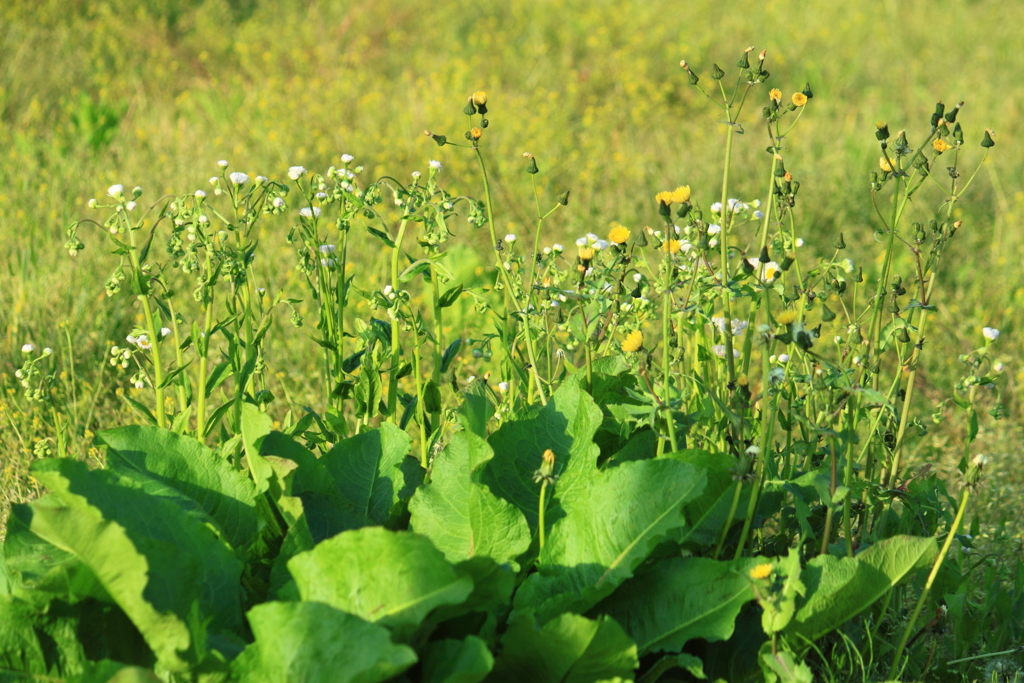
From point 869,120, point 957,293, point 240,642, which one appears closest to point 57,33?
point 869,120

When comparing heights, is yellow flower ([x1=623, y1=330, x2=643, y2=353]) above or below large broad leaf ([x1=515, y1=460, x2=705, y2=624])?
above

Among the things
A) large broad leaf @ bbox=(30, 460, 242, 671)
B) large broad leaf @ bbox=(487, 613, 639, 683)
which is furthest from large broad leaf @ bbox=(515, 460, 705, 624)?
large broad leaf @ bbox=(30, 460, 242, 671)

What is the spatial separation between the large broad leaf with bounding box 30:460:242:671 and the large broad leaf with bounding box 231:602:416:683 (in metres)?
0.10

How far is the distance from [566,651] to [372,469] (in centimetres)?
63

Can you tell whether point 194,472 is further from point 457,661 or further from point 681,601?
point 681,601

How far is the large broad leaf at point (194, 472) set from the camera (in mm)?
1675

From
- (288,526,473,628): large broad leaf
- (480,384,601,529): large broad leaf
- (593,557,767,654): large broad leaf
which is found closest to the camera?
(288,526,473,628): large broad leaf

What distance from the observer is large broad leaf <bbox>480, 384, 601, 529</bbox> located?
1.83 metres

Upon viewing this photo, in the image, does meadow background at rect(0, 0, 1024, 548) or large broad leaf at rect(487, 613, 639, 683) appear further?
meadow background at rect(0, 0, 1024, 548)

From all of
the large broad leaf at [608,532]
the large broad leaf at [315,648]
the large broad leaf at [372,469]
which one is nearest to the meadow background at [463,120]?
the large broad leaf at [372,469]

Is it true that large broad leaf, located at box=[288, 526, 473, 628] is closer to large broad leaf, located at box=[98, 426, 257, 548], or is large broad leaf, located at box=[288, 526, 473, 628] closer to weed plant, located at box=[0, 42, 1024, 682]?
weed plant, located at box=[0, 42, 1024, 682]

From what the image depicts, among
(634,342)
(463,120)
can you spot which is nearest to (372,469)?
(634,342)

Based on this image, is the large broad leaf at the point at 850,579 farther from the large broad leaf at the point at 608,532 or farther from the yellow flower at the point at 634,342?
the yellow flower at the point at 634,342

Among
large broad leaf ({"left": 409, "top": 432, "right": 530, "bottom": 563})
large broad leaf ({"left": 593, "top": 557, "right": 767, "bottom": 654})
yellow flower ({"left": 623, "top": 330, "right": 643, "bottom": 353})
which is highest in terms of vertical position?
yellow flower ({"left": 623, "top": 330, "right": 643, "bottom": 353})
